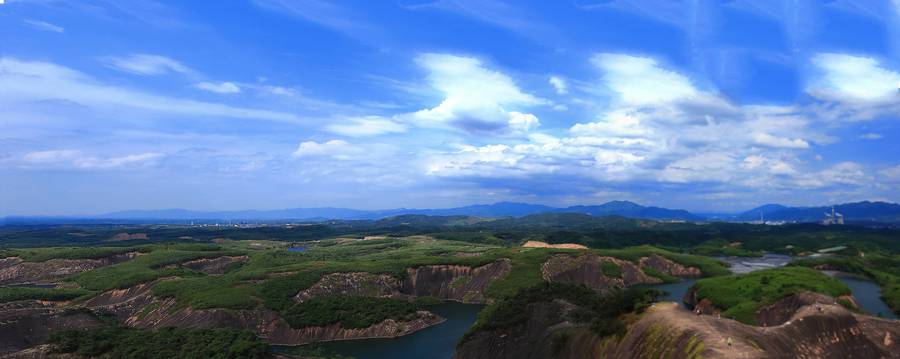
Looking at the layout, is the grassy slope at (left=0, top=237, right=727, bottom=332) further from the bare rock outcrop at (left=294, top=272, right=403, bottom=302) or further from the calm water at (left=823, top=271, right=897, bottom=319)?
the calm water at (left=823, top=271, right=897, bottom=319)

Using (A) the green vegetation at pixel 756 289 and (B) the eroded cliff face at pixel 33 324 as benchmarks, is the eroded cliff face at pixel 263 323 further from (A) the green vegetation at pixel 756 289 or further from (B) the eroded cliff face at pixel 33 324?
(A) the green vegetation at pixel 756 289

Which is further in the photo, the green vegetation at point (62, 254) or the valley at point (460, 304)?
the green vegetation at point (62, 254)

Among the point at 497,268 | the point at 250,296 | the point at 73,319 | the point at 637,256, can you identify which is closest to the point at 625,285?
the point at 637,256

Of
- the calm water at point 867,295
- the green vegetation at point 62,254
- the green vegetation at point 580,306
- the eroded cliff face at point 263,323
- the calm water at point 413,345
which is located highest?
the green vegetation at point 580,306

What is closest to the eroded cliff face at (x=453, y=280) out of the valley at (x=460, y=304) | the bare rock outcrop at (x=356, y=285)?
the valley at (x=460, y=304)

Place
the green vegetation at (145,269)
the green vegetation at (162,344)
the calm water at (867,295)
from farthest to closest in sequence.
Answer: the green vegetation at (145,269) → the calm water at (867,295) → the green vegetation at (162,344)
